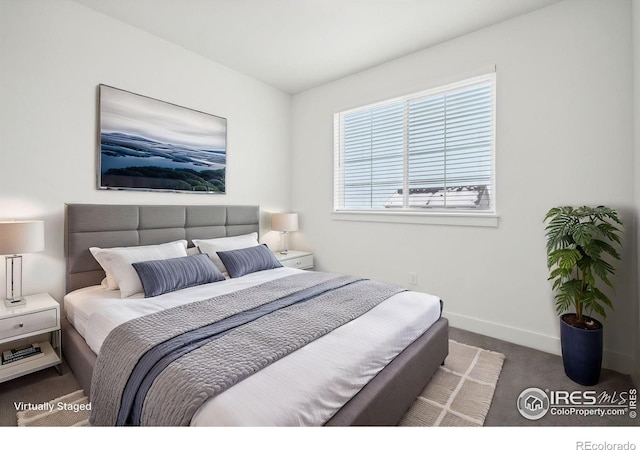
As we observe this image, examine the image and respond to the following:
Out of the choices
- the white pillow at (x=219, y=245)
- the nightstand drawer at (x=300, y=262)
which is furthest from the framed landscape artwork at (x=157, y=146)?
the nightstand drawer at (x=300, y=262)

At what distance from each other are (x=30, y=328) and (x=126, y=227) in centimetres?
99

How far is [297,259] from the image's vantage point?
155 inches

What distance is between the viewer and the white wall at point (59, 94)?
2197 mm

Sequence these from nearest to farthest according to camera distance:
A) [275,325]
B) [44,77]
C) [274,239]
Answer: [275,325], [44,77], [274,239]

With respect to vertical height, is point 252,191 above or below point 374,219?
above

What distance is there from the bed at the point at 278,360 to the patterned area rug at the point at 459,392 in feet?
0.33

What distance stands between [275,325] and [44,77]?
259 centimetres

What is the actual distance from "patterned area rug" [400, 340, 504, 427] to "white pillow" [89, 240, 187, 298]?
2.05m

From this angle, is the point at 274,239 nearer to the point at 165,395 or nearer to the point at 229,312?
the point at 229,312

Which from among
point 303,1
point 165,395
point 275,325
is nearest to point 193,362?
point 165,395

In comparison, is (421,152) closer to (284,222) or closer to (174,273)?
(284,222)

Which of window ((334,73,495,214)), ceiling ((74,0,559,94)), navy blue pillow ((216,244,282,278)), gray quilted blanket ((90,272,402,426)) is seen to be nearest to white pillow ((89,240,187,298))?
navy blue pillow ((216,244,282,278))

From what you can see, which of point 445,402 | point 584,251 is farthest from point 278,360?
point 584,251

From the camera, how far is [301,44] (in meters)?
3.05
